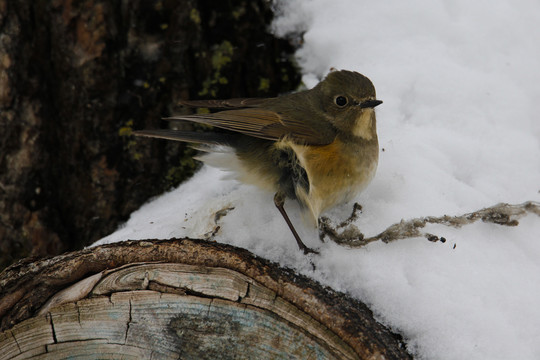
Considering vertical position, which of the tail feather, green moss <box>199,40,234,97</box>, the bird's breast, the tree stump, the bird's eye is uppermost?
green moss <box>199,40,234,97</box>

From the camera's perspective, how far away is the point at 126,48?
Answer: 3496 mm

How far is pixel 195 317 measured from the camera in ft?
6.88

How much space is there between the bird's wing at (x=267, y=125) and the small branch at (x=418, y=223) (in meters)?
0.46

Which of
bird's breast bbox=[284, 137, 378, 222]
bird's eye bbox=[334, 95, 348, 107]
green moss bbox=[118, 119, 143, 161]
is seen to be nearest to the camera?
bird's breast bbox=[284, 137, 378, 222]

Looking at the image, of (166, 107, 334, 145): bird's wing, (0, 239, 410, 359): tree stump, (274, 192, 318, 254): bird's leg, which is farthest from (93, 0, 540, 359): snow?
(166, 107, 334, 145): bird's wing

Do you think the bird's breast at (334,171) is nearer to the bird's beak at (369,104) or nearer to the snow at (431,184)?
the snow at (431,184)

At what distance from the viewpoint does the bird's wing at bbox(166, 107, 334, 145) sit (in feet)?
9.34

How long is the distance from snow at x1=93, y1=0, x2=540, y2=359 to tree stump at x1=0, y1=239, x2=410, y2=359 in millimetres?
250

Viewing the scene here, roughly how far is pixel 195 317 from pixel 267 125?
1195mm

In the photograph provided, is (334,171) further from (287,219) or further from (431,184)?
(431,184)

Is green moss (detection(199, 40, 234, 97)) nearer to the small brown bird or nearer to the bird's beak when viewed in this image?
the small brown bird

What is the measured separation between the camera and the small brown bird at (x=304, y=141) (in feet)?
9.03

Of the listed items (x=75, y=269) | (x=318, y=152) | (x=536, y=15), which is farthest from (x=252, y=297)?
(x=536, y=15)

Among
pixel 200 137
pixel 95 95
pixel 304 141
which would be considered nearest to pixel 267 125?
pixel 304 141
